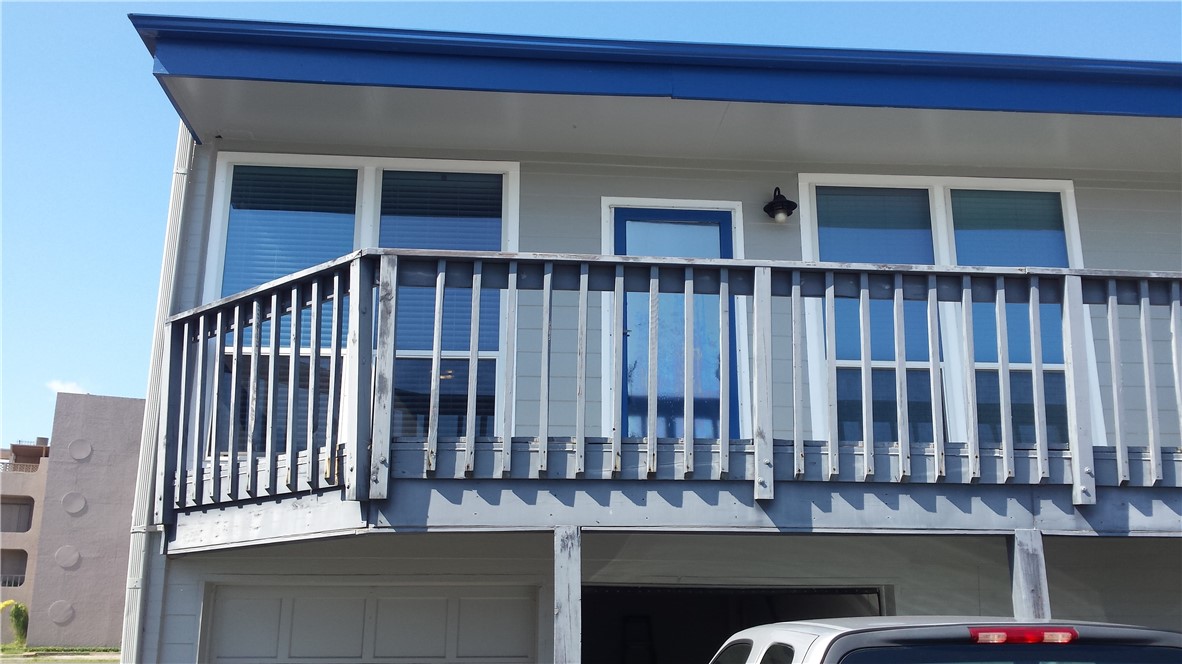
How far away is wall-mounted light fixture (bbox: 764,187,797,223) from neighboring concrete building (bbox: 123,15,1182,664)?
0.07 ft

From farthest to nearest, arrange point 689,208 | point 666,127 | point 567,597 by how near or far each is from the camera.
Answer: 1. point 689,208
2. point 666,127
3. point 567,597

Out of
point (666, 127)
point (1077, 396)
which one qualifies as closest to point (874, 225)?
point (666, 127)

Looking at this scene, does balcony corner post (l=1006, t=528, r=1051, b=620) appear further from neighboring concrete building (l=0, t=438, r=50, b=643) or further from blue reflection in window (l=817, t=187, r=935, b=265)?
neighboring concrete building (l=0, t=438, r=50, b=643)

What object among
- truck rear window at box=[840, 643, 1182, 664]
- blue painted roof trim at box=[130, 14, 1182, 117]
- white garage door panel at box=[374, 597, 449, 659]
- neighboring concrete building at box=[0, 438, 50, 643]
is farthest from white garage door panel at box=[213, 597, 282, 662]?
neighboring concrete building at box=[0, 438, 50, 643]

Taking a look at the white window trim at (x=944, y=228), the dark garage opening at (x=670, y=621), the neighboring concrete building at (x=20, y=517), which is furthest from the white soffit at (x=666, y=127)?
the neighboring concrete building at (x=20, y=517)

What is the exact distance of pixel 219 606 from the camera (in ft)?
22.1

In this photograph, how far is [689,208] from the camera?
304 inches

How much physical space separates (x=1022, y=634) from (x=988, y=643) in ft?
0.33

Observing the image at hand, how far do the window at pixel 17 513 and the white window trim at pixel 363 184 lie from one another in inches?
377

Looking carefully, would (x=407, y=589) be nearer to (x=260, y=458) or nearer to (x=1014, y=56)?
(x=260, y=458)

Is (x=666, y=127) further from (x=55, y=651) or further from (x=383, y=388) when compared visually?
(x=55, y=651)

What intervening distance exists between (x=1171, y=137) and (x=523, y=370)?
482 centimetres

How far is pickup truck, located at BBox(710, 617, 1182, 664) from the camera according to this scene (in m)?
2.85

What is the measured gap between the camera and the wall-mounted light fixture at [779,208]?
24.8 ft
